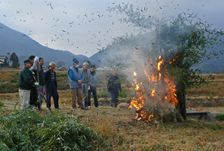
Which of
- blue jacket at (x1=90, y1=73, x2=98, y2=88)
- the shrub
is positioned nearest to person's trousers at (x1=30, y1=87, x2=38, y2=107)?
blue jacket at (x1=90, y1=73, x2=98, y2=88)

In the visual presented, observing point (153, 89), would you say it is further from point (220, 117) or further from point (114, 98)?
point (114, 98)

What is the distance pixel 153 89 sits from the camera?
18.0m

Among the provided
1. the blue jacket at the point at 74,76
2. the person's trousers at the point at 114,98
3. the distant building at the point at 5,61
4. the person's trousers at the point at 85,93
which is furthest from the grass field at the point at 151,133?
the distant building at the point at 5,61

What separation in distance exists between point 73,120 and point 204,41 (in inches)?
284

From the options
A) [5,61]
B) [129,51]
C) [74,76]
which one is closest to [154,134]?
[129,51]

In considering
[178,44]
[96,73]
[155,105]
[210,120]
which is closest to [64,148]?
[155,105]

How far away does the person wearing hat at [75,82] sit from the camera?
67.2ft

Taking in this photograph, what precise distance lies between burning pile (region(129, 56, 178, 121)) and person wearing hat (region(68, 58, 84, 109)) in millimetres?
→ 2854

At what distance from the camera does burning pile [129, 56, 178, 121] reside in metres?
17.9

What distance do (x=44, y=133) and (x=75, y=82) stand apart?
824 centimetres

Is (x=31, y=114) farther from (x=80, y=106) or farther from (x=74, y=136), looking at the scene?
(x=80, y=106)

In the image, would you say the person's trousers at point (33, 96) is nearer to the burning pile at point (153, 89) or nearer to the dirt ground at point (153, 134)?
the dirt ground at point (153, 134)

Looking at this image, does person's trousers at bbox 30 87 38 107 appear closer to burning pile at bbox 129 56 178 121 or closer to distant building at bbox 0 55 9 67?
burning pile at bbox 129 56 178 121

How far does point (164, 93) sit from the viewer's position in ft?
59.1
